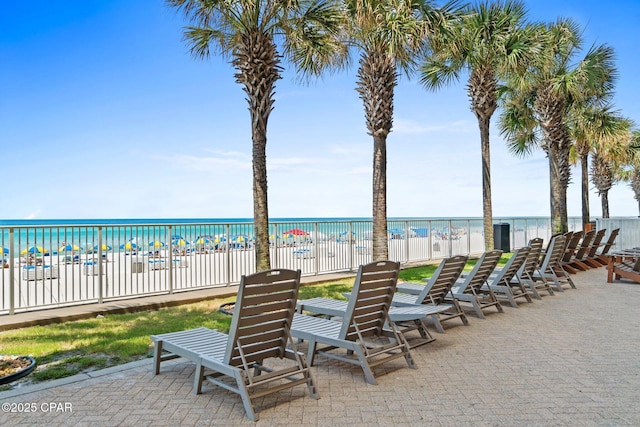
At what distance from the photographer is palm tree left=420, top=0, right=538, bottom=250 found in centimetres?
1451

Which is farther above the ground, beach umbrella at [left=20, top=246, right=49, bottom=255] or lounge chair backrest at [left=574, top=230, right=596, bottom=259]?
beach umbrella at [left=20, top=246, right=49, bottom=255]

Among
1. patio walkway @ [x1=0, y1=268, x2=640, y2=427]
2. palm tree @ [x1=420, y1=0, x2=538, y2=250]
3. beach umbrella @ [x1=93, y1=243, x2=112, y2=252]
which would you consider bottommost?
patio walkway @ [x1=0, y1=268, x2=640, y2=427]

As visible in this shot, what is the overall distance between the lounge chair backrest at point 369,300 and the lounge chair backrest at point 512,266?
13.6ft

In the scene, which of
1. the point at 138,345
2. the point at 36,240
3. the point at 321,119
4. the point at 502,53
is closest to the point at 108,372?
the point at 138,345

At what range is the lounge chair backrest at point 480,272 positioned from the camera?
24.1ft

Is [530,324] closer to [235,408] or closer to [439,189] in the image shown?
[235,408]

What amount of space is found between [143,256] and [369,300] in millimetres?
6082

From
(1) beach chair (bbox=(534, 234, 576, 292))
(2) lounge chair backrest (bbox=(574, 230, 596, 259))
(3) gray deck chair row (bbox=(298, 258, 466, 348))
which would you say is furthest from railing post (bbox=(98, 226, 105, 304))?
(2) lounge chair backrest (bbox=(574, 230, 596, 259))

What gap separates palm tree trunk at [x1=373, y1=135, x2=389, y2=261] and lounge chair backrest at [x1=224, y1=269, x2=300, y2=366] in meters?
8.43

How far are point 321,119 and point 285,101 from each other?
7.09m

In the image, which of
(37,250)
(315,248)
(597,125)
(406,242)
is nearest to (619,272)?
(406,242)

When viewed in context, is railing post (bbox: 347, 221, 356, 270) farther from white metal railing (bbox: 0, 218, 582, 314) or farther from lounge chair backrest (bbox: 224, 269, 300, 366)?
lounge chair backrest (bbox: 224, 269, 300, 366)

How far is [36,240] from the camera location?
25.6ft

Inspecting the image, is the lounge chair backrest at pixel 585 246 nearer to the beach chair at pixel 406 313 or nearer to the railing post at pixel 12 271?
the beach chair at pixel 406 313
